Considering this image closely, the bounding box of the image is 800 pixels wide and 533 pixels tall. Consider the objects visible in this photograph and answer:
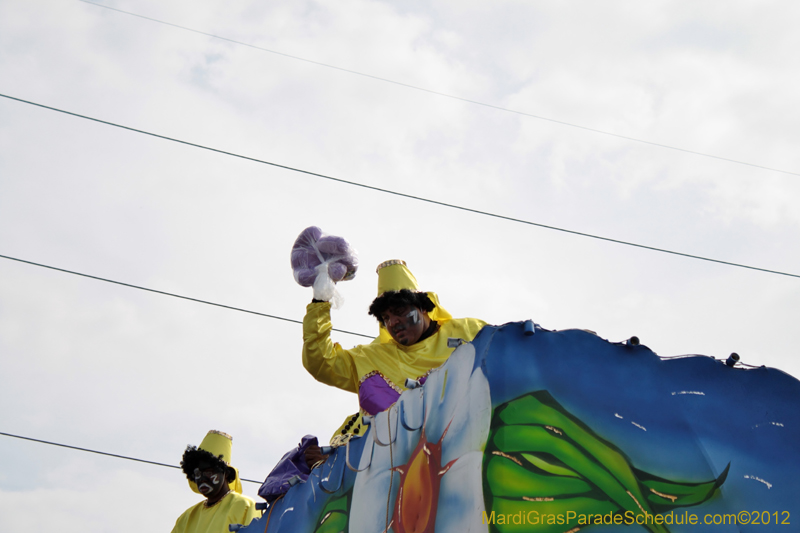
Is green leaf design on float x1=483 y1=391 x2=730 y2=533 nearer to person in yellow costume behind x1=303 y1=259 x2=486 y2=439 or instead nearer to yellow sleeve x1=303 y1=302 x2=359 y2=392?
person in yellow costume behind x1=303 y1=259 x2=486 y2=439

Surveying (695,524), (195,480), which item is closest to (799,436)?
(695,524)

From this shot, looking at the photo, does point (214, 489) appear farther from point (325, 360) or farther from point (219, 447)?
point (325, 360)

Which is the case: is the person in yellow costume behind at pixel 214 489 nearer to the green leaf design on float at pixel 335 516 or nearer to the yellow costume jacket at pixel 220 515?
the yellow costume jacket at pixel 220 515

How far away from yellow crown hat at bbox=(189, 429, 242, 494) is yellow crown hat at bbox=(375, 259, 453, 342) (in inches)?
75.8

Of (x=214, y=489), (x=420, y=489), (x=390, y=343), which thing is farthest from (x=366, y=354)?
(x=214, y=489)

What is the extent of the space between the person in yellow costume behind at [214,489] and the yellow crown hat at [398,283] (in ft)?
5.65

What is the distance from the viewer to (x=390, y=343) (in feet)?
13.8

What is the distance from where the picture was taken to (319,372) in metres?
4.21

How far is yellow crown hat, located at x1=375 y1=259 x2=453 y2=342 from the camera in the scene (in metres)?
4.34

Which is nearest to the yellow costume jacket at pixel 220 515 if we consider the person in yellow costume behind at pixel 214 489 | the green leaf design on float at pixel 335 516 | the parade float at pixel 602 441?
the person in yellow costume behind at pixel 214 489

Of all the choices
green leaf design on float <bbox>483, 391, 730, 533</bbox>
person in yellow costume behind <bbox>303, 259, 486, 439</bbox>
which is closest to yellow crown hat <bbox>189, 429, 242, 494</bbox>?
person in yellow costume behind <bbox>303, 259, 486, 439</bbox>

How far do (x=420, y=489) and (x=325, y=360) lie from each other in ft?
5.63

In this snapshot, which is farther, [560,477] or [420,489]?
[420,489]

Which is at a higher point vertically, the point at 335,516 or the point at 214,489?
the point at 214,489
